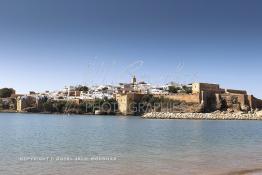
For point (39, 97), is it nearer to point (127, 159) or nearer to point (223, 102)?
point (223, 102)

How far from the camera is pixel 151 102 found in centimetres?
6031

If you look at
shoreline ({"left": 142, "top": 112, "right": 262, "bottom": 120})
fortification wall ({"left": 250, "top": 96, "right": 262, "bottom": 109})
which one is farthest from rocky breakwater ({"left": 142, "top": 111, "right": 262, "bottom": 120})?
fortification wall ({"left": 250, "top": 96, "right": 262, "bottom": 109})

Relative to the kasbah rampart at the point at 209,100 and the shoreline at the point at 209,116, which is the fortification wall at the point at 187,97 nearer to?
the kasbah rampart at the point at 209,100

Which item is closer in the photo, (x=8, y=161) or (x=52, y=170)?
(x=52, y=170)

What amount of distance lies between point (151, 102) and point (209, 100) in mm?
8402

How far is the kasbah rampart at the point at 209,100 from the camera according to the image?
55812 mm

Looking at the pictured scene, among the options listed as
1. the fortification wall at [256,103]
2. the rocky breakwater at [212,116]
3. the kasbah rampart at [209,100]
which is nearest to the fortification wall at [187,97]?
the kasbah rampart at [209,100]

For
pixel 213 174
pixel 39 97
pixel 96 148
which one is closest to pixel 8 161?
pixel 96 148

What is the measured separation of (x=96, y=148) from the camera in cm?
1312

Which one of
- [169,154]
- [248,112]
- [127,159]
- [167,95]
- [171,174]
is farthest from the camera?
[167,95]

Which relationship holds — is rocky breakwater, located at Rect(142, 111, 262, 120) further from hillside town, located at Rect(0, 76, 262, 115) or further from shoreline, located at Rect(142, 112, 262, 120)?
hillside town, located at Rect(0, 76, 262, 115)

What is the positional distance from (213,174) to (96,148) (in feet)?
17.4

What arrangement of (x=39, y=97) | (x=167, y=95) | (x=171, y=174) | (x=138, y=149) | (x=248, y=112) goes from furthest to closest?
1. (x=39, y=97)
2. (x=167, y=95)
3. (x=248, y=112)
4. (x=138, y=149)
5. (x=171, y=174)

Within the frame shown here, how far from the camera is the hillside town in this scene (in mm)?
56250
